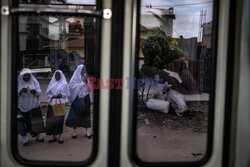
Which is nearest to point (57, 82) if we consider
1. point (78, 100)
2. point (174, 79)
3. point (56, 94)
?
point (56, 94)

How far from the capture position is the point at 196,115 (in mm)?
2768

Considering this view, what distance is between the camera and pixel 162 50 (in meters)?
2.63

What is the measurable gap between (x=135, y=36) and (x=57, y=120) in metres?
2.79

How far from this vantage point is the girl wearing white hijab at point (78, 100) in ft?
13.5

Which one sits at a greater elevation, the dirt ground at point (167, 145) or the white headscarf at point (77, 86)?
the white headscarf at point (77, 86)

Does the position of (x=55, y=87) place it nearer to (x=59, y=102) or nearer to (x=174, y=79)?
(x=59, y=102)

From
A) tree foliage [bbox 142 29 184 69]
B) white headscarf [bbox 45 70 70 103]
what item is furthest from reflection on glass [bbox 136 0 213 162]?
white headscarf [bbox 45 70 70 103]

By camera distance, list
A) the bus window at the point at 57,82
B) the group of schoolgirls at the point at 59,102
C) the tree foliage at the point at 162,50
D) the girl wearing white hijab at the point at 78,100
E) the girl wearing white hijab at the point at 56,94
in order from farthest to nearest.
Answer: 1. the girl wearing white hijab at the point at 78,100
2. the girl wearing white hijab at the point at 56,94
3. the group of schoolgirls at the point at 59,102
4. the bus window at the point at 57,82
5. the tree foliage at the point at 162,50

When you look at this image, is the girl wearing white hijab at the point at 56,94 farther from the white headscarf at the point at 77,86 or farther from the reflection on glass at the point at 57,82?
the white headscarf at the point at 77,86

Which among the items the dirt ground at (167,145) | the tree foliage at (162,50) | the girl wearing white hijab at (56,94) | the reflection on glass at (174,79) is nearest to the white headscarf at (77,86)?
the girl wearing white hijab at (56,94)

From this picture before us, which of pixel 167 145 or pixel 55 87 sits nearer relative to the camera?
pixel 167 145

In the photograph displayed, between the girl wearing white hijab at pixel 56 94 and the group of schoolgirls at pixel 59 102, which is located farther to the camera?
the girl wearing white hijab at pixel 56 94

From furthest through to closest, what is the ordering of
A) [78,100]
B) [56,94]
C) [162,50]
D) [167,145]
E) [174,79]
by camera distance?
[78,100] → [56,94] → [174,79] → [162,50] → [167,145]

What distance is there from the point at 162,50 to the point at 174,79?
1.45 ft
